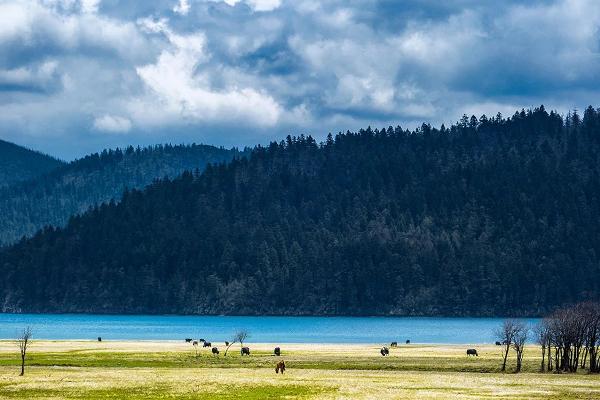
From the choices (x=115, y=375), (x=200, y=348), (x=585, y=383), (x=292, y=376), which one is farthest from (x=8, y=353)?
(x=585, y=383)

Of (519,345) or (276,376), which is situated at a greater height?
(519,345)

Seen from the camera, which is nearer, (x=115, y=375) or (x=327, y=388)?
(x=327, y=388)

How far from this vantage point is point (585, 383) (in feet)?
294

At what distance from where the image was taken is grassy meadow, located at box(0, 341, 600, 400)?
77.8m

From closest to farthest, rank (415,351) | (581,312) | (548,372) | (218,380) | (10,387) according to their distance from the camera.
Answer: (10,387)
(218,380)
(548,372)
(581,312)
(415,351)

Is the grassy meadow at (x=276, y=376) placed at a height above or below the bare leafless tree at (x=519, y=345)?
below

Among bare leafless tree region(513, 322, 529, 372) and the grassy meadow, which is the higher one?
bare leafless tree region(513, 322, 529, 372)

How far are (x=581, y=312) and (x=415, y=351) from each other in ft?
116

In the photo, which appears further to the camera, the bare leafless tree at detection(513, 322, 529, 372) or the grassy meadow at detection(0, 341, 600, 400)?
the bare leafless tree at detection(513, 322, 529, 372)

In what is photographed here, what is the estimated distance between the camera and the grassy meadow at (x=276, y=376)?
3063 inches

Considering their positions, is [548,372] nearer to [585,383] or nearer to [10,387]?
[585,383]

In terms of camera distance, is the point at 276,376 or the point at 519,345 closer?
the point at 276,376

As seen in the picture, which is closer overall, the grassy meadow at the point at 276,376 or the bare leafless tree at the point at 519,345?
the grassy meadow at the point at 276,376

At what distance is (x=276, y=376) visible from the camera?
309 feet
